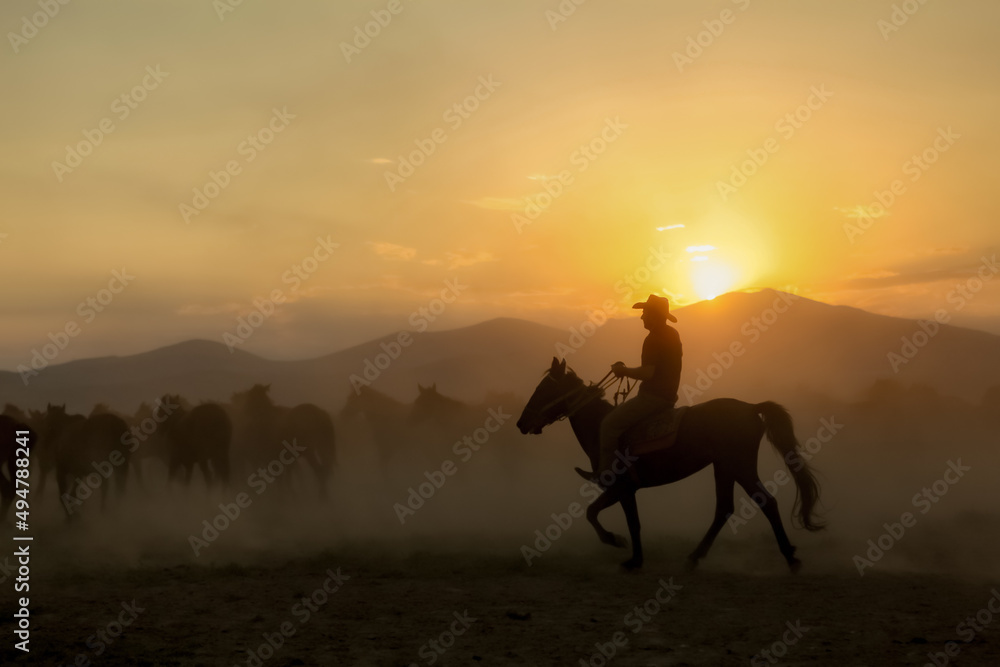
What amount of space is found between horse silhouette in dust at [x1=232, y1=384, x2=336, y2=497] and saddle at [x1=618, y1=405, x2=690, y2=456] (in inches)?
474

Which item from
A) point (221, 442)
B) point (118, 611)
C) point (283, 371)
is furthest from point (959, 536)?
point (283, 371)

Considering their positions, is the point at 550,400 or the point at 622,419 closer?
the point at 622,419

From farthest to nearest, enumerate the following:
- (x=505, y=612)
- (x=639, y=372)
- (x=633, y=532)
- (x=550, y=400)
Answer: (x=550, y=400)
(x=639, y=372)
(x=633, y=532)
(x=505, y=612)

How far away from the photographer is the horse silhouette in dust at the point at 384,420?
26.4m

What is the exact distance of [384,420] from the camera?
26922 millimetres

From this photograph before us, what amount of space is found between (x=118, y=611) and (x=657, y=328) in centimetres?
722

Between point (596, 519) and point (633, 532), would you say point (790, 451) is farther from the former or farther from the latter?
point (596, 519)

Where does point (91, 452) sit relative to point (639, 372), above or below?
below

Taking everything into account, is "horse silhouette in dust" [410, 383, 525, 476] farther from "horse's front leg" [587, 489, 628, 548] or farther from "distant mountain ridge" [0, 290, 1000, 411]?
"distant mountain ridge" [0, 290, 1000, 411]

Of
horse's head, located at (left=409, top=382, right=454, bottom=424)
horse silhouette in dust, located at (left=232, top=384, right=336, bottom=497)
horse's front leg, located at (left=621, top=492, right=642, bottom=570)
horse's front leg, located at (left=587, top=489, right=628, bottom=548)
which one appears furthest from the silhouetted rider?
horse's head, located at (left=409, top=382, right=454, bottom=424)

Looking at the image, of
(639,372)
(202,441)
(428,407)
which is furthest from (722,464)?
(428,407)

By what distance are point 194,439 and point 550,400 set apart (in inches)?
440

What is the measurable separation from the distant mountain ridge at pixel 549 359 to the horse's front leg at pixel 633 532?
3275 inches

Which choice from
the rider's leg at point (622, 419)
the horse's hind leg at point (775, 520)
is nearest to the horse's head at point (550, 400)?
the rider's leg at point (622, 419)
